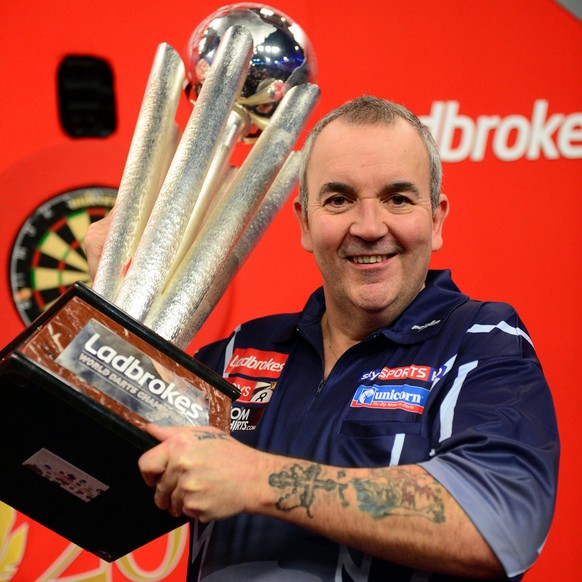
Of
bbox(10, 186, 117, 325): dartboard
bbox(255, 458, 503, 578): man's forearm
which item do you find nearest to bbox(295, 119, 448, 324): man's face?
bbox(255, 458, 503, 578): man's forearm

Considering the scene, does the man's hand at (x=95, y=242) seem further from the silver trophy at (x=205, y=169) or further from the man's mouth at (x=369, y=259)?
the man's mouth at (x=369, y=259)

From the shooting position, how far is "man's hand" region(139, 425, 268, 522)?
854 millimetres

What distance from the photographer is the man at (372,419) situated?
872mm

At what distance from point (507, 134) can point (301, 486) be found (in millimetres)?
1169

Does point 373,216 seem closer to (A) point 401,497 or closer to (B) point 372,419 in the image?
(B) point 372,419

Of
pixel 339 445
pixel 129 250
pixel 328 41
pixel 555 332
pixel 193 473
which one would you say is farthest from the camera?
pixel 328 41

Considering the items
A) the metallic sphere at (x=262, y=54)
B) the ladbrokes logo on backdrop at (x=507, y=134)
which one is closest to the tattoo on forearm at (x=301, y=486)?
the metallic sphere at (x=262, y=54)

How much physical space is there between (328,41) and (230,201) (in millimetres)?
757

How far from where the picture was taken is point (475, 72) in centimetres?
189

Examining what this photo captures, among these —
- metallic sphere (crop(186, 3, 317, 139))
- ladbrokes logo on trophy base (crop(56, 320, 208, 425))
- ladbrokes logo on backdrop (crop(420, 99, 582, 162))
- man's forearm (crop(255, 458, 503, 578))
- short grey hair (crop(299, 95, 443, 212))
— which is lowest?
man's forearm (crop(255, 458, 503, 578))

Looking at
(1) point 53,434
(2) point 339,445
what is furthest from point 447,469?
(1) point 53,434

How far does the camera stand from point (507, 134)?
1.86 meters

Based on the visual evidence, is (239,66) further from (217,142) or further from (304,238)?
(304,238)

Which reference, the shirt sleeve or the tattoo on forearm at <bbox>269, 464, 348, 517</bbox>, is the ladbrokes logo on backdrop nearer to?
the shirt sleeve
